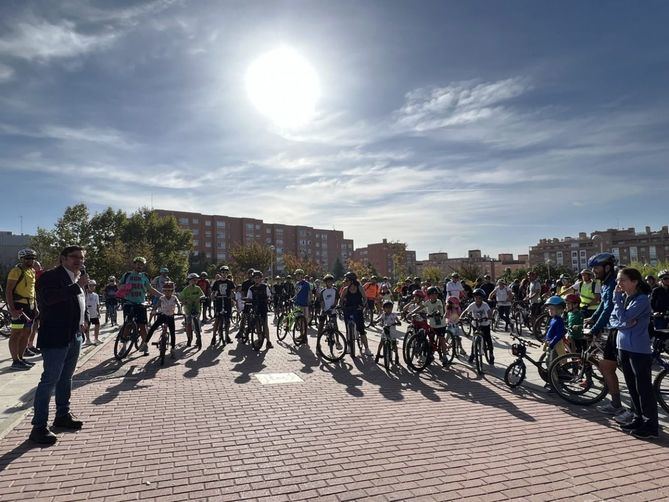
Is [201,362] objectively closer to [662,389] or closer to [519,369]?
[519,369]

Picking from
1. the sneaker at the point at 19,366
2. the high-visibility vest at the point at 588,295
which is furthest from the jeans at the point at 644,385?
the sneaker at the point at 19,366

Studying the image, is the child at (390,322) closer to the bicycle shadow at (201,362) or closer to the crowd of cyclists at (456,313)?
the crowd of cyclists at (456,313)

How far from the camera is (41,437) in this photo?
15.6ft

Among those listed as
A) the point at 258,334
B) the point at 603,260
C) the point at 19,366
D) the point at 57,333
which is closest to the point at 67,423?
the point at 57,333

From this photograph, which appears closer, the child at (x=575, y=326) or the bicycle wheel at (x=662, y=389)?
the bicycle wheel at (x=662, y=389)

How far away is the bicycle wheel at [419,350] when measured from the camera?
870 cm

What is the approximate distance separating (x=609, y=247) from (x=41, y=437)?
14633cm

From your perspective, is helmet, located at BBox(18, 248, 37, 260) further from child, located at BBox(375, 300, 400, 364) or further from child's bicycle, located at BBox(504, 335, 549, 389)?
child's bicycle, located at BBox(504, 335, 549, 389)

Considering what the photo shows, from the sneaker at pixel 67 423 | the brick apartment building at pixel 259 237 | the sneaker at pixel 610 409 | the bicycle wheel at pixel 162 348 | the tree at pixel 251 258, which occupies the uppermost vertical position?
the brick apartment building at pixel 259 237

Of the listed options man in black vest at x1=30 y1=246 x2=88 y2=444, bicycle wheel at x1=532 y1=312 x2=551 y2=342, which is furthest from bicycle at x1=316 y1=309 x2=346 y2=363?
bicycle wheel at x1=532 y1=312 x2=551 y2=342

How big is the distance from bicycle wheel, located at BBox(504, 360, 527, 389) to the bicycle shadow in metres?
5.53

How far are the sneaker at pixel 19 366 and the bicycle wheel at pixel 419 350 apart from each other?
733 cm

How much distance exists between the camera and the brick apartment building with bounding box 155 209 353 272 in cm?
9950

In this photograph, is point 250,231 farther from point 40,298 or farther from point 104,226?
point 40,298
